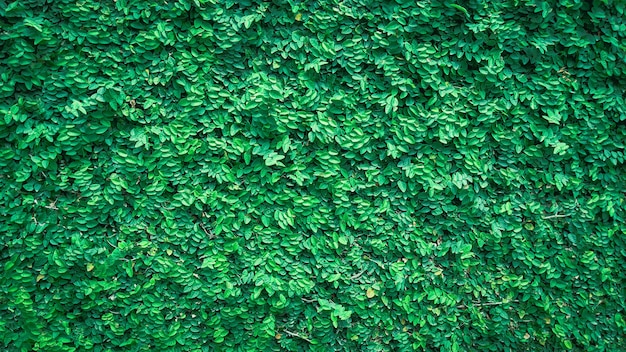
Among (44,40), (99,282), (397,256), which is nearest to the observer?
(44,40)

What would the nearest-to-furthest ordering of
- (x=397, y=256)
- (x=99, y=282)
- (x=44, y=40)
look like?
1. (x=44, y=40)
2. (x=99, y=282)
3. (x=397, y=256)

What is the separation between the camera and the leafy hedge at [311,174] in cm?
236

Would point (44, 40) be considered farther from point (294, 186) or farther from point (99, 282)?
point (294, 186)

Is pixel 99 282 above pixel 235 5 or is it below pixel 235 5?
below

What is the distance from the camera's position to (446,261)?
8.68 ft

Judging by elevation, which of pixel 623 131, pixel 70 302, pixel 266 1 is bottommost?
pixel 70 302

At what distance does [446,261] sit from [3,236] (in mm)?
2276

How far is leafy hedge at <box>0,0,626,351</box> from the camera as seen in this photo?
2.36 meters

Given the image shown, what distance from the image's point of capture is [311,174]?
98.7 inches

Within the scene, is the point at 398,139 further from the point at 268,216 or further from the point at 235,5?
the point at 235,5

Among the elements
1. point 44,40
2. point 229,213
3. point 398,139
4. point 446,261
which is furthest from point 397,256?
point 44,40

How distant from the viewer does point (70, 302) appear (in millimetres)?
2504

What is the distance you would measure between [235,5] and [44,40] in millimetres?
909

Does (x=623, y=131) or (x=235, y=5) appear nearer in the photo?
(x=235, y=5)
